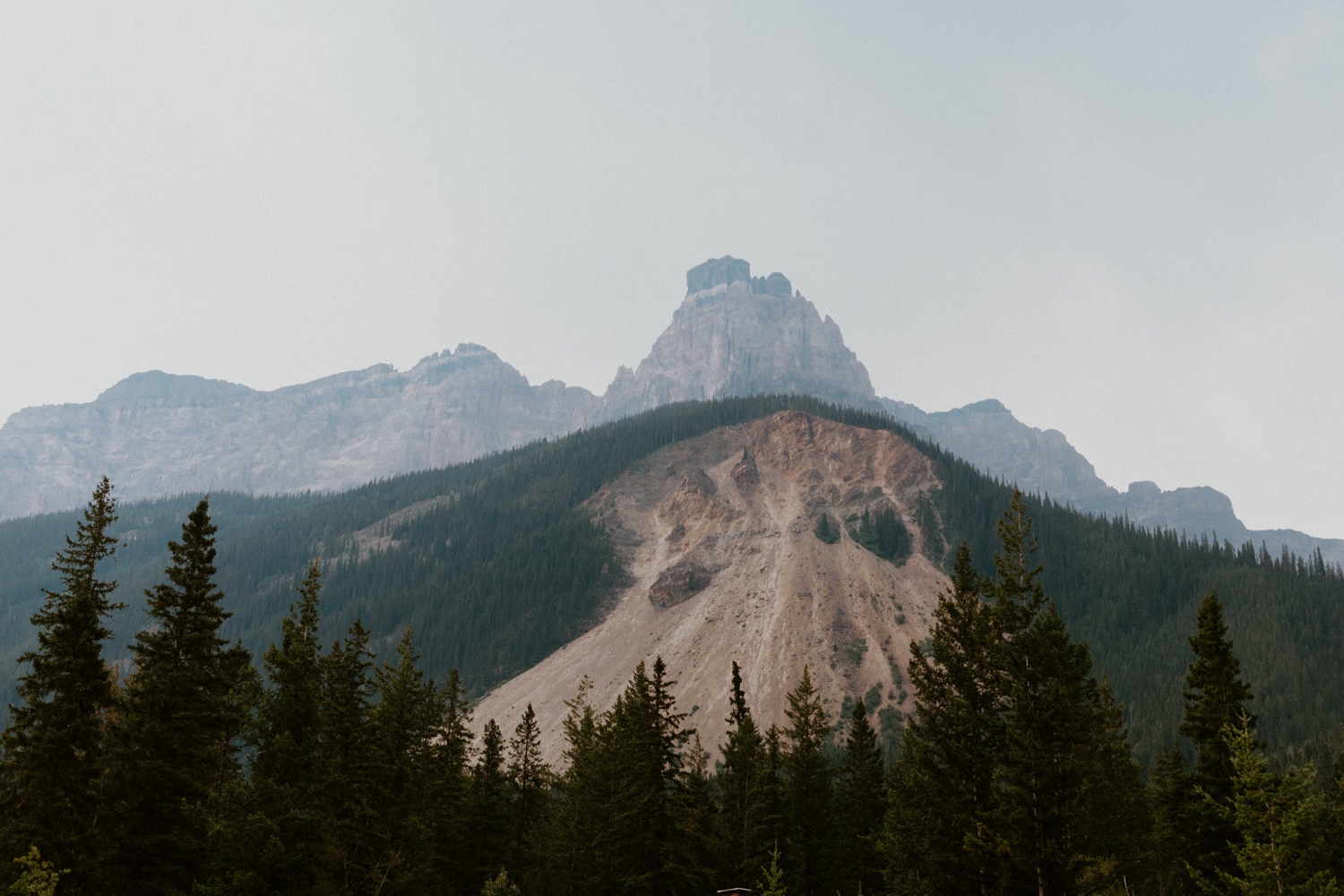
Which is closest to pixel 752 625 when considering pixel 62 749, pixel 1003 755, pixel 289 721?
pixel 1003 755

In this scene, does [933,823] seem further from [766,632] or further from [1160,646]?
[1160,646]

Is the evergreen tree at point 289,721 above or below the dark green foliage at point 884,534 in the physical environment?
below

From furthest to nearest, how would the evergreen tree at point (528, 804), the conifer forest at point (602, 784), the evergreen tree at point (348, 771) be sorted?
the evergreen tree at point (528, 804), the evergreen tree at point (348, 771), the conifer forest at point (602, 784)

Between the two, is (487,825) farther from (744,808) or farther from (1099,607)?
(1099,607)

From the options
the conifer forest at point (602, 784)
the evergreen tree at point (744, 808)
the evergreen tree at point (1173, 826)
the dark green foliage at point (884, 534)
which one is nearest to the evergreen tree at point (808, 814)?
the conifer forest at point (602, 784)

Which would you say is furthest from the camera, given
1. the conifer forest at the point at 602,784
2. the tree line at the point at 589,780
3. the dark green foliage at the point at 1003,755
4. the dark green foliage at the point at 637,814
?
the dark green foliage at the point at 637,814

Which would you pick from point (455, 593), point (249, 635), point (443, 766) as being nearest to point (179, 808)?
point (443, 766)

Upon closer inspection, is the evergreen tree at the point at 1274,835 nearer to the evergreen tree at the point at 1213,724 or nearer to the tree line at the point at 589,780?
the tree line at the point at 589,780

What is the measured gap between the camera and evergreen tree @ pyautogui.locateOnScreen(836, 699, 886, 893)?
48.9m

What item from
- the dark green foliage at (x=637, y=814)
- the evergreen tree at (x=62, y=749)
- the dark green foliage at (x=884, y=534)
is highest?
the dark green foliage at (x=884, y=534)

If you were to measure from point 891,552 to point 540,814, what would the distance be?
130m

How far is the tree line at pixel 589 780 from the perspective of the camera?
2683 cm

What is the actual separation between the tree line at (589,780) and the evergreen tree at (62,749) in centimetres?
6

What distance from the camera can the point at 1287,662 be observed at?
134m
